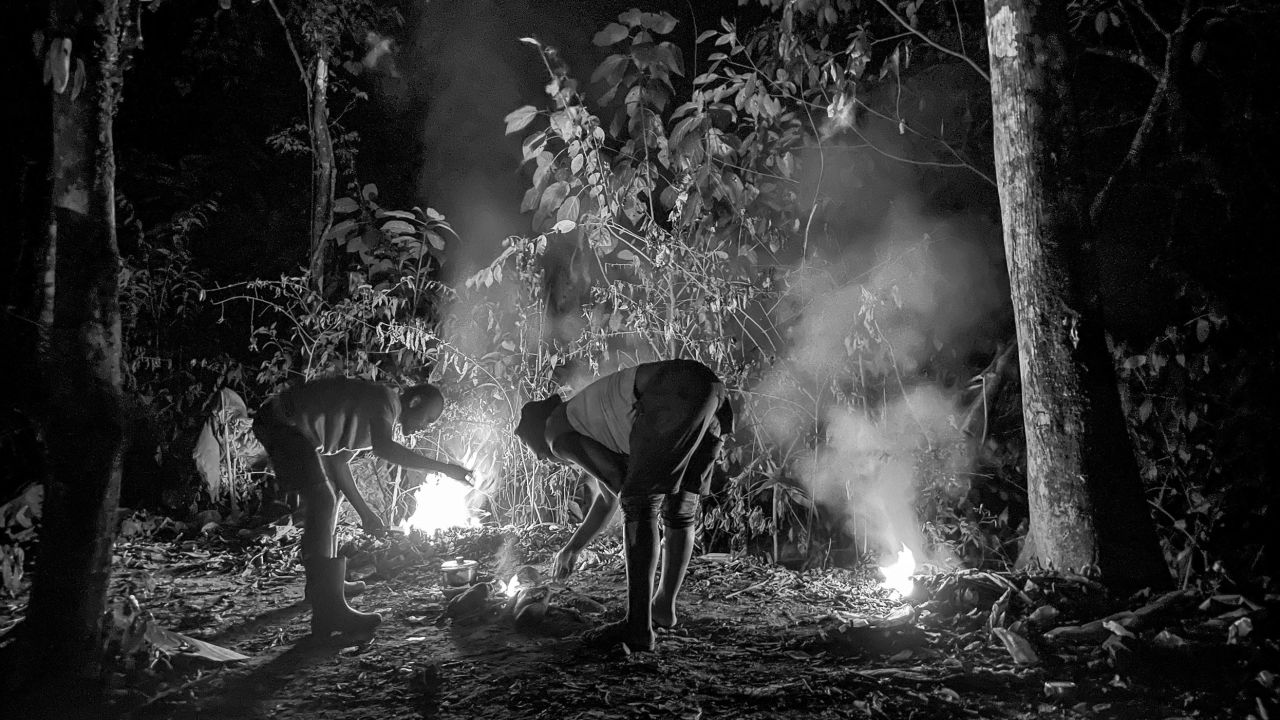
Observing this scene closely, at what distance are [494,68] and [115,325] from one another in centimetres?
662

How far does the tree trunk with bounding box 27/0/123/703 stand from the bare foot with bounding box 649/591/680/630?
2506 millimetres

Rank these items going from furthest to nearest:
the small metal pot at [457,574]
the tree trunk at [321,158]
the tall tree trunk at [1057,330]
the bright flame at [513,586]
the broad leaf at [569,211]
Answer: the tree trunk at [321,158], the broad leaf at [569,211], the small metal pot at [457,574], the bright flame at [513,586], the tall tree trunk at [1057,330]

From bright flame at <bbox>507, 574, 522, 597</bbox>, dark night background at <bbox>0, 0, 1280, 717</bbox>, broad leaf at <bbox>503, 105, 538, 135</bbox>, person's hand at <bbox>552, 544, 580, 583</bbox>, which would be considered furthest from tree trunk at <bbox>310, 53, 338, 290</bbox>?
person's hand at <bbox>552, 544, 580, 583</bbox>

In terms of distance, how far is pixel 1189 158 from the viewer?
5.09 meters

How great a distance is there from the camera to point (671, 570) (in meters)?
3.96

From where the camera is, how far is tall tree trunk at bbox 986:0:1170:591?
374 centimetres

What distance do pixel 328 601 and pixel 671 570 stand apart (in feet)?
5.93

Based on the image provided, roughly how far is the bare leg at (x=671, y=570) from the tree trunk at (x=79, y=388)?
252cm

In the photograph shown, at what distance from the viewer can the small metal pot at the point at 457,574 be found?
502cm

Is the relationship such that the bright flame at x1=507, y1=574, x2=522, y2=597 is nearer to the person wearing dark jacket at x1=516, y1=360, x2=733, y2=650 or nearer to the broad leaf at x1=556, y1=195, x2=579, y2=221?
the person wearing dark jacket at x1=516, y1=360, x2=733, y2=650

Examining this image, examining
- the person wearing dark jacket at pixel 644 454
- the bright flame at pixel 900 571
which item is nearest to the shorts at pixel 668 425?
the person wearing dark jacket at pixel 644 454

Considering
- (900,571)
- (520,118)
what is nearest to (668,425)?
(900,571)

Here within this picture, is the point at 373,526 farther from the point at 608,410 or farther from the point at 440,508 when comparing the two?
the point at 440,508

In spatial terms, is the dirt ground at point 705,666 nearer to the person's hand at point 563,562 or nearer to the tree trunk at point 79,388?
the person's hand at point 563,562
